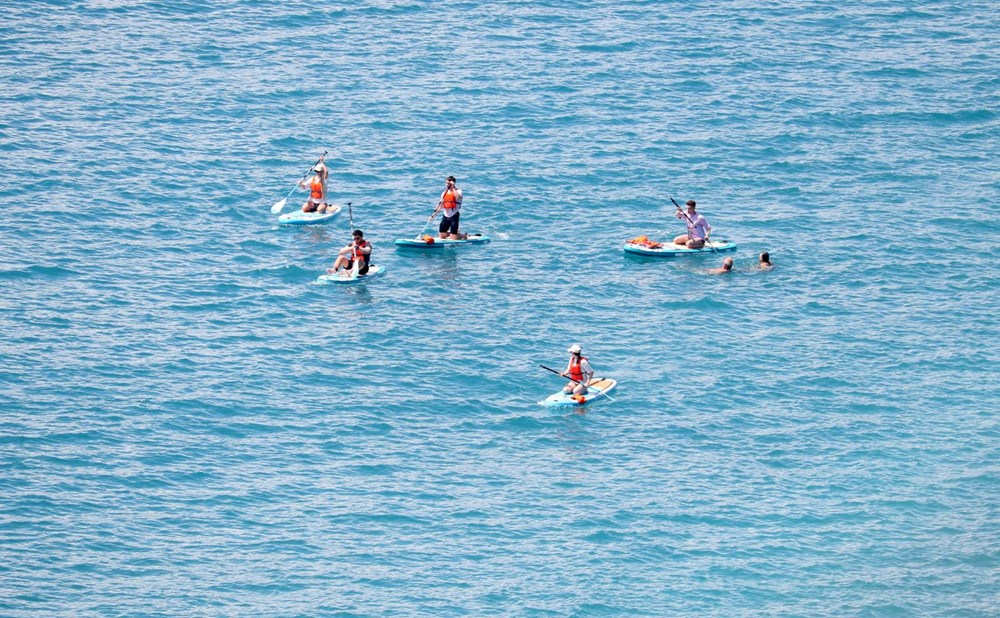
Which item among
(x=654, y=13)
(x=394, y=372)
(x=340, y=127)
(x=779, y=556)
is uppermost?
(x=654, y=13)

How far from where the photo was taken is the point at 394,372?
51.7 metres

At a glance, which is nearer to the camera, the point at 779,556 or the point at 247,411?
the point at 779,556

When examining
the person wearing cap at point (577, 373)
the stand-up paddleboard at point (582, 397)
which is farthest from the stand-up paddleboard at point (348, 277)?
the person wearing cap at point (577, 373)

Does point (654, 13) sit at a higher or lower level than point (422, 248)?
higher

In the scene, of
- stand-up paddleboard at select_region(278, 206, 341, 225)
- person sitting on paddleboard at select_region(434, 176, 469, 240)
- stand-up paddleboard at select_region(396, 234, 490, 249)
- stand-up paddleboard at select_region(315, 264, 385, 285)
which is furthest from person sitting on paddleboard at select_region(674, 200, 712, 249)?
stand-up paddleboard at select_region(278, 206, 341, 225)

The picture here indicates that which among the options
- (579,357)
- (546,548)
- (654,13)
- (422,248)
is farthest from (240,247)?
(654,13)

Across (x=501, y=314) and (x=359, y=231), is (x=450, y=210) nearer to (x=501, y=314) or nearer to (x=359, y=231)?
(x=359, y=231)

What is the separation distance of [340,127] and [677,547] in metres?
35.3

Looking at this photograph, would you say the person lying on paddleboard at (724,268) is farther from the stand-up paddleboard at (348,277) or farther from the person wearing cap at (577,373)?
the stand-up paddleboard at (348,277)

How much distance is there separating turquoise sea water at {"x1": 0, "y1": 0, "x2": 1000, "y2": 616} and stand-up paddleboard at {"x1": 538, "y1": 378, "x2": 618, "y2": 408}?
1.32ft

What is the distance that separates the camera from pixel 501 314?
2189 inches

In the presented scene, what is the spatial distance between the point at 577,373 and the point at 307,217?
1758 centimetres

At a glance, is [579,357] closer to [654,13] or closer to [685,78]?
[685,78]

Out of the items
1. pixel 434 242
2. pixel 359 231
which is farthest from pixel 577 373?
pixel 434 242
